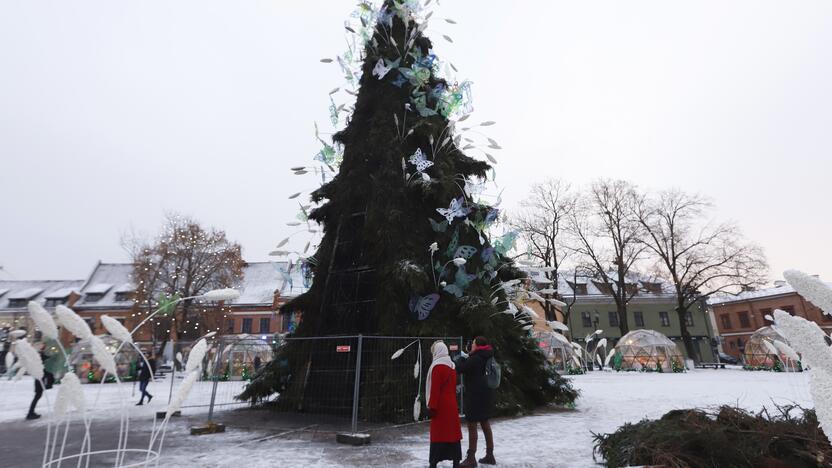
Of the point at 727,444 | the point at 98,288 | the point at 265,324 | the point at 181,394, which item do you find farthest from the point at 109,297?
the point at 727,444

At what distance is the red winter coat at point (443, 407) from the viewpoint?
498 centimetres

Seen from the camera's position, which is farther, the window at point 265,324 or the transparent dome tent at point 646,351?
the window at point 265,324

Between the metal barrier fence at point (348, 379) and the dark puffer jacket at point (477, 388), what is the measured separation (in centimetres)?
225

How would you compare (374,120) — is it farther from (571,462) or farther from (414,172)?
(571,462)

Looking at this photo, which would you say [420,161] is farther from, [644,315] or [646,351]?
[644,315]

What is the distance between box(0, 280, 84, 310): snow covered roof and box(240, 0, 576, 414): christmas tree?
168 ft

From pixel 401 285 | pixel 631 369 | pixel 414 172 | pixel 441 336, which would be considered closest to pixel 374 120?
pixel 414 172

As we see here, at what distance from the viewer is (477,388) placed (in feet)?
18.3

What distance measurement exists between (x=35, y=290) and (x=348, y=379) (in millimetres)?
57763

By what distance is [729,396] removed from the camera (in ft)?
41.7

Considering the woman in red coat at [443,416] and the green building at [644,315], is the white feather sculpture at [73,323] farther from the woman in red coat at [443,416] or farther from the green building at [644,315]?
the green building at [644,315]

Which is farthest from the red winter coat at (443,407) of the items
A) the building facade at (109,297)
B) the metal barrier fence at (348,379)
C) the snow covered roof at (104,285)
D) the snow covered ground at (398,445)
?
the snow covered roof at (104,285)

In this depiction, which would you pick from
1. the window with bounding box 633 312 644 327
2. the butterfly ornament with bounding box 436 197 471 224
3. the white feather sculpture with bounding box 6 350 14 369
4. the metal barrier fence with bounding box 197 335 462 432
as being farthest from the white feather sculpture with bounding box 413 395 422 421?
the window with bounding box 633 312 644 327

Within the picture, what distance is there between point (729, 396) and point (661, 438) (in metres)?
11.0
